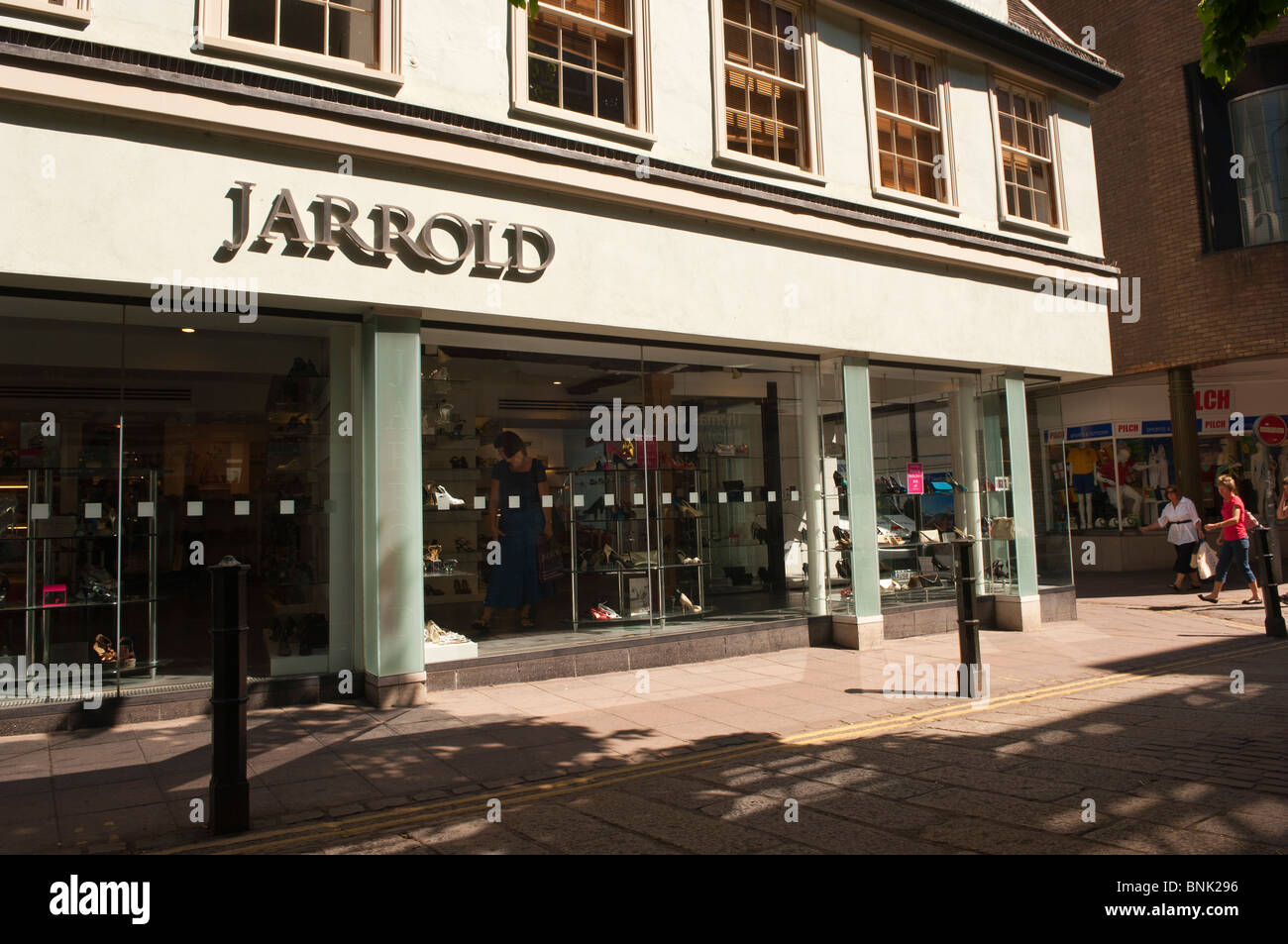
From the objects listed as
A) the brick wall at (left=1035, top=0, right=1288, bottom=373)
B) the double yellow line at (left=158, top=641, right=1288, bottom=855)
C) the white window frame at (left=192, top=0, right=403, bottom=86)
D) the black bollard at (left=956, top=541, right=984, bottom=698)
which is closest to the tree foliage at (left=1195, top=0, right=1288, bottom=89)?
the black bollard at (left=956, top=541, right=984, bottom=698)

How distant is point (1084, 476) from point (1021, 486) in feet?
36.2

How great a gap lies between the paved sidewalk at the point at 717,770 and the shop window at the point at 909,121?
271 inches

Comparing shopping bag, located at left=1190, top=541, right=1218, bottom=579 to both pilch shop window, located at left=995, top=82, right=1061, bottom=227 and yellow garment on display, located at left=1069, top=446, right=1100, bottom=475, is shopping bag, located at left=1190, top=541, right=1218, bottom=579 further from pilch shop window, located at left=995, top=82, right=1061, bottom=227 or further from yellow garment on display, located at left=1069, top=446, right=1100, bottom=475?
yellow garment on display, located at left=1069, top=446, right=1100, bottom=475

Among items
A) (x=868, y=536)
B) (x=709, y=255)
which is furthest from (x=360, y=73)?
(x=868, y=536)

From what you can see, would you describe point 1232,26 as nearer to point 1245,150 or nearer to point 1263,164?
point 1263,164

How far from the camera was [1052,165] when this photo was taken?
45.7ft

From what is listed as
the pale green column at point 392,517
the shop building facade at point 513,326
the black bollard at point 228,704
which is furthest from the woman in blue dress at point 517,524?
the black bollard at point 228,704

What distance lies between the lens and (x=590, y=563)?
10.4 meters

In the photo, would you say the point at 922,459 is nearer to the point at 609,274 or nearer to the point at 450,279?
the point at 609,274

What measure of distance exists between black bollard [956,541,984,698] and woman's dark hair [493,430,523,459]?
186 inches

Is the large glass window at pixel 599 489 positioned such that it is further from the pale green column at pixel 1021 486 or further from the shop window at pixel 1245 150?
the shop window at pixel 1245 150

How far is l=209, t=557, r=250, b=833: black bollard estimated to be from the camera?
482cm

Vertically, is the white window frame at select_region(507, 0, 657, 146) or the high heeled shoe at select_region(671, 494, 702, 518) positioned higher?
the white window frame at select_region(507, 0, 657, 146)
